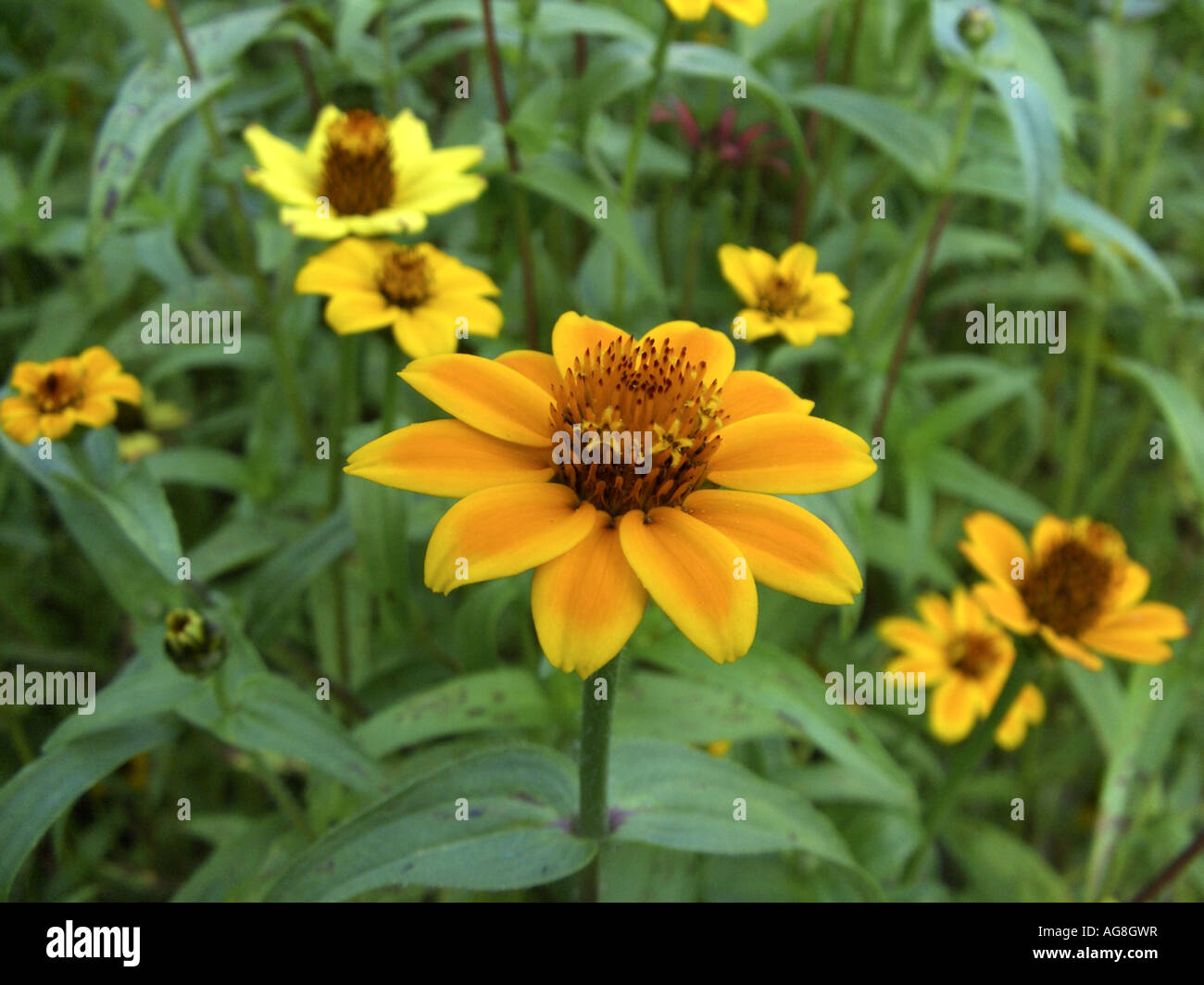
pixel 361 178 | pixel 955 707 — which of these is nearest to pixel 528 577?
pixel 361 178

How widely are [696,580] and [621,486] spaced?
0.32ft

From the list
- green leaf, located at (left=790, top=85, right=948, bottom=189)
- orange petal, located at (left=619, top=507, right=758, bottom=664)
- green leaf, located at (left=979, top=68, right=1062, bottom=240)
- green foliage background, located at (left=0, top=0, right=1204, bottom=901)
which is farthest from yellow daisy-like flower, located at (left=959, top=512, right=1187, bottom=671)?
orange petal, located at (left=619, top=507, right=758, bottom=664)

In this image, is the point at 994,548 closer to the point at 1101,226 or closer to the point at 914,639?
the point at 914,639

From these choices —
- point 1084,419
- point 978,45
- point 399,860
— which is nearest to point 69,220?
point 399,860

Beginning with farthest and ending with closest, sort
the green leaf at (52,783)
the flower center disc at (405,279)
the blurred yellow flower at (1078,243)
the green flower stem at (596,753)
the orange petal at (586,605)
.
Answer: the blurred yellow flower at (1078,243), the flower center disc at (405,279), the green leaf at (52,783), the green flower stem at (596,753), the orange petal at (586,605)

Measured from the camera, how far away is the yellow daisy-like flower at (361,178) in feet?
3.64

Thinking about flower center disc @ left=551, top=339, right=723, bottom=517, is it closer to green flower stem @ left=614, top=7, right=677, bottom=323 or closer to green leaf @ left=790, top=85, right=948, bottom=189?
green flower stem @ left=614, top=7, right=677, bottom=323

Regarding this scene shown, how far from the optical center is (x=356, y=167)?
1161 millimetres

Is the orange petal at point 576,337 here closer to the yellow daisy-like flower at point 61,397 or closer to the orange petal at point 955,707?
the yellow daisy-like flower at point 61,397

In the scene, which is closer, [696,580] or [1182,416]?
[696,580]

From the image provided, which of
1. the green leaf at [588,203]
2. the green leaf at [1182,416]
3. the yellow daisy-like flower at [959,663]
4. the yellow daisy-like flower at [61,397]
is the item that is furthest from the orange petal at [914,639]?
the yellow daisy-like flower at [61,397]

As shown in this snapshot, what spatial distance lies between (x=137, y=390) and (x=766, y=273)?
0.79m

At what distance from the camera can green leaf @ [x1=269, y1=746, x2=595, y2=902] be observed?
763mm

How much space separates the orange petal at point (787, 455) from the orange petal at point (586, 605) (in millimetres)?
119
